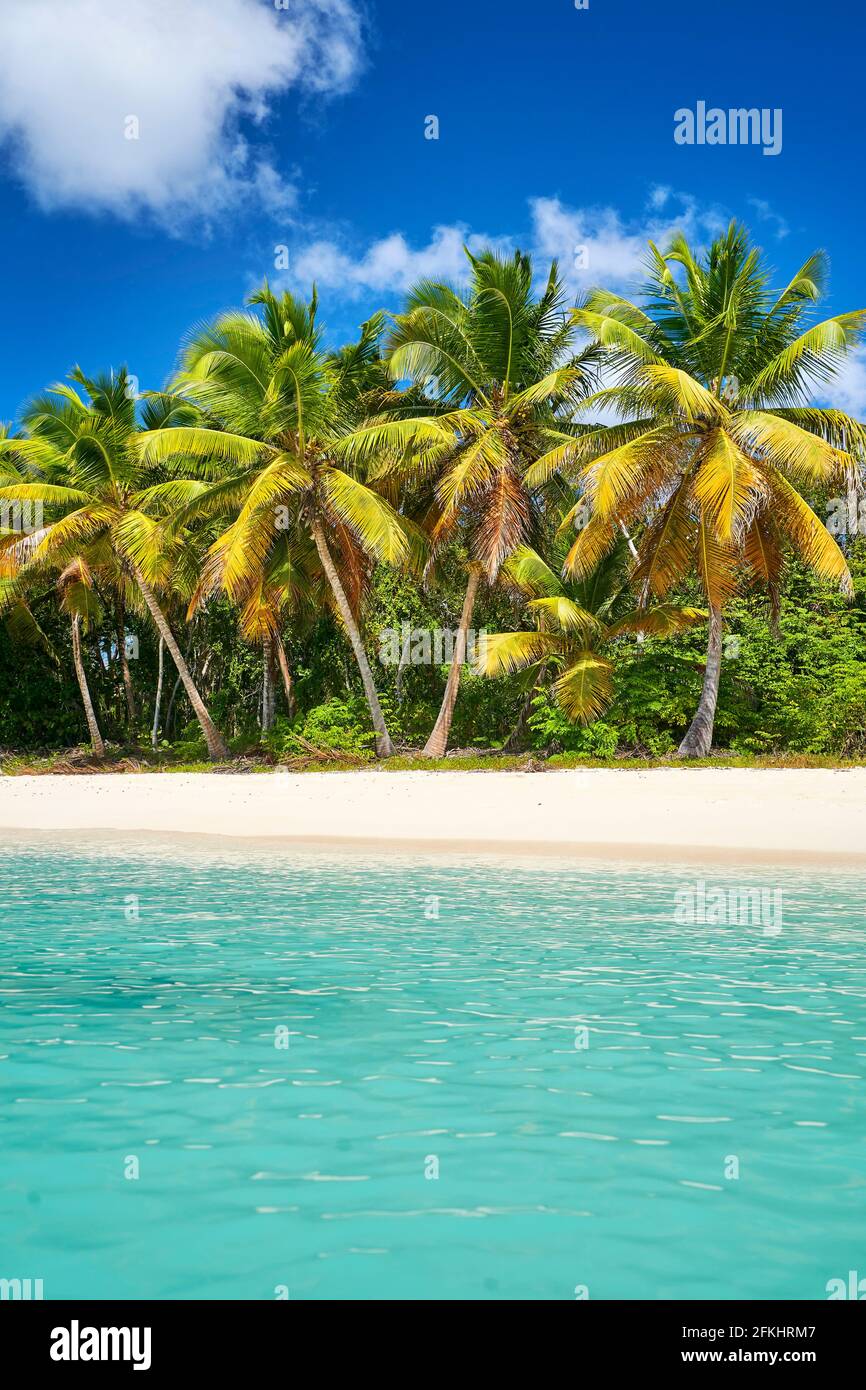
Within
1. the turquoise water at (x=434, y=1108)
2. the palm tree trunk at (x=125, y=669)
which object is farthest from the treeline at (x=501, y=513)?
the turquoise water at (x=434, y=1108)

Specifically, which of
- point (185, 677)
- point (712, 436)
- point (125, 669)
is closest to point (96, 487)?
point (185, 677)

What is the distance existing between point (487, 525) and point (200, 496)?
19.5 feet

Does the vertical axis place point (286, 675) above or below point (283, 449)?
below

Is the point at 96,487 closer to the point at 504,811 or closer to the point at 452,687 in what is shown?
the point at 452,687

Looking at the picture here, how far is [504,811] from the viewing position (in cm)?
1491

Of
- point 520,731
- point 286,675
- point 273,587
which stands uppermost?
point 273,587

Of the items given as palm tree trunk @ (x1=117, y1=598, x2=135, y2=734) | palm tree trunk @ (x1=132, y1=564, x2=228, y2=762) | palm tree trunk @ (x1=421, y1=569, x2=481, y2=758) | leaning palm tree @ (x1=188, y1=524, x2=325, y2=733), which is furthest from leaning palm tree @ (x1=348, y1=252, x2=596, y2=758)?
palm tree trunk @ (x1=117, y1=598, x2=135, y2=734)

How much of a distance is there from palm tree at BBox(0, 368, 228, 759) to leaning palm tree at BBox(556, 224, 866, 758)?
9.12 metres

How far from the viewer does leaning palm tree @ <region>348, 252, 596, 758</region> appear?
65.9ft

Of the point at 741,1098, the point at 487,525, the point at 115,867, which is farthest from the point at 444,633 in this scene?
the point at 741,1098

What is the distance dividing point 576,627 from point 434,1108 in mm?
15687

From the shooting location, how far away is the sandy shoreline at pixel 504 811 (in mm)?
12680

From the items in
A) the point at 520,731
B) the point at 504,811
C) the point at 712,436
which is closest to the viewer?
the point at 504,811

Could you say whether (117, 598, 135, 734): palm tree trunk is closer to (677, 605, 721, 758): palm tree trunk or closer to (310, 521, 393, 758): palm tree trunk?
(310, 521, 393, 758): palm tree trunk
